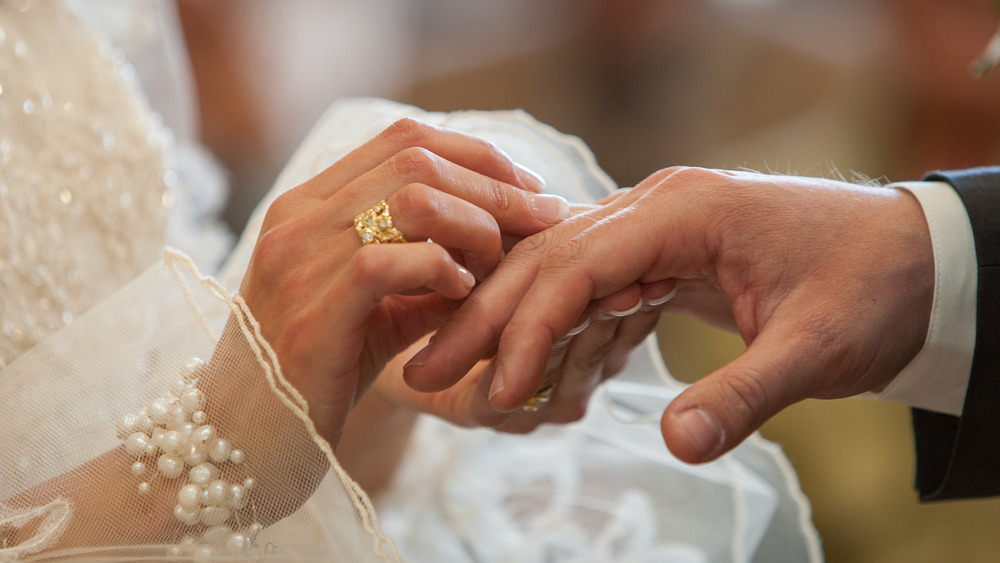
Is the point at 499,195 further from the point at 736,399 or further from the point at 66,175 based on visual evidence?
the point at 66,175

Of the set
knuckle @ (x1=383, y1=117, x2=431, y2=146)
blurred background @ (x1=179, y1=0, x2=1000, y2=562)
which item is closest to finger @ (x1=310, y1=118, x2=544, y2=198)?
knuckle @ (x1=383, y1=117, x2=431, y2=146)

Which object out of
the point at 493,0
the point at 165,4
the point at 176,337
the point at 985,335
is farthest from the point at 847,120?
the point at 176,337

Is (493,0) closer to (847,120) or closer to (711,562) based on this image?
(847,120)

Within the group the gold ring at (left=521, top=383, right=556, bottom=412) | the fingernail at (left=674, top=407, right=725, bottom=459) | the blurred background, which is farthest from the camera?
the blurred background

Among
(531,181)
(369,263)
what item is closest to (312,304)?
(369,263)

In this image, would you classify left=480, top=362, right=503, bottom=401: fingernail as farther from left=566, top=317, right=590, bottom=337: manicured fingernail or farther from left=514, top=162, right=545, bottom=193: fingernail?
left=514, top=162, right=545, bottom=193: fingernail

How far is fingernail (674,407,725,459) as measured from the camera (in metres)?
0.57

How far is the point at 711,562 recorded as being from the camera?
89 cm

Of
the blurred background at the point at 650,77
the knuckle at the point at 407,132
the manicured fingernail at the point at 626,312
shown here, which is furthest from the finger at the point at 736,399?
the blurred background at the point at 650,77

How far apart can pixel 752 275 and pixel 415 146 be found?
34 cm

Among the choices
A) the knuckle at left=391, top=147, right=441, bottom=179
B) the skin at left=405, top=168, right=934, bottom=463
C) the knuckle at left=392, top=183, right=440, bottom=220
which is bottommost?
the skin at left=405, top=168, right=934, bottom=463

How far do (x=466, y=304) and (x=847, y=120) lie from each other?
7.06 feet

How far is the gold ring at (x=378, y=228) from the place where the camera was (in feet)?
2.11

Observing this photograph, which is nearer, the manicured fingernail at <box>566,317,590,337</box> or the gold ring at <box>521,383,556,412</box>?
the manicured fingernail at <box>566,317,590,337</box>
